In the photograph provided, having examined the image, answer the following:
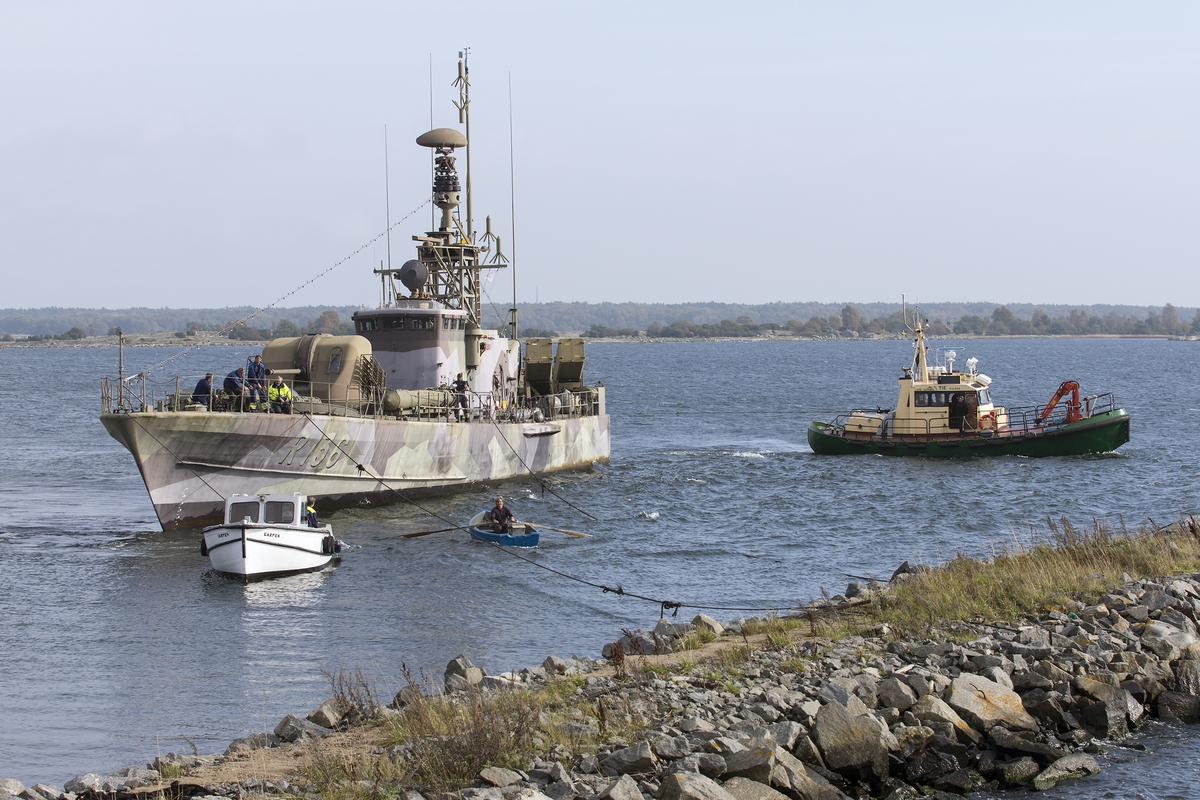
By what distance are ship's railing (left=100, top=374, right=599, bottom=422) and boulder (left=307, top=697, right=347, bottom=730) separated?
39.5 ft

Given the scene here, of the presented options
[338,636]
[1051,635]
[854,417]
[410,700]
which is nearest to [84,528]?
[338,636]

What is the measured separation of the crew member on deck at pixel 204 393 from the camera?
2723 centimetres

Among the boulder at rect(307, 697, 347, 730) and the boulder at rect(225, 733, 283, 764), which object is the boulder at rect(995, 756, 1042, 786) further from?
the boulder at rect(225, 733, 283, 764)

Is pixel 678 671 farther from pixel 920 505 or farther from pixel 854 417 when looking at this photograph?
pixel 854 417

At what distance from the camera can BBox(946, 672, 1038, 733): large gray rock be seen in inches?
477

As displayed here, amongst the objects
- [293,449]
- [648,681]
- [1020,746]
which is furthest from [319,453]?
[1020,746]

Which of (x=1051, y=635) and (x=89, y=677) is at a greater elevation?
(x=1051, y=635)

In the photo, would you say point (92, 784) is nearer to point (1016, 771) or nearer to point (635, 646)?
point (635, 646)

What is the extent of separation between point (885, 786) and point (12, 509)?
92.2 feet

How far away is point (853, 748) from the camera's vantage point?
1118 cm

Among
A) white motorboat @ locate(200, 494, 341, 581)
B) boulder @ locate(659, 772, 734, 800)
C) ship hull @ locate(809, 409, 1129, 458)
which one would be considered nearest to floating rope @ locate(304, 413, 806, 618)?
white motorboat @ locate(200, 494, 341, 581)

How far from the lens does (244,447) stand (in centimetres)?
2745

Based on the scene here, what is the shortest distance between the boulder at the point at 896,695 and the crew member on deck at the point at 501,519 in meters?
14.9

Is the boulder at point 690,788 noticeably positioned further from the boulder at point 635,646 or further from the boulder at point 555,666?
the boulder at point 635,646
